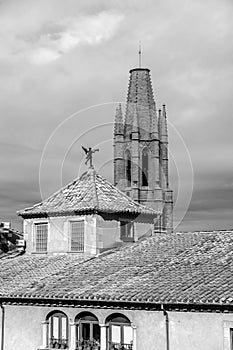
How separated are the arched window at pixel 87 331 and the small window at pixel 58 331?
77 centimetres

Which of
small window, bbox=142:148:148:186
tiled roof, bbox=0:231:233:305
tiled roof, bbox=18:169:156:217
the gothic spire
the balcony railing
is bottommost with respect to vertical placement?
the balcony railing

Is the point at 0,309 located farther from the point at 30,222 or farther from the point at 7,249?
the point at 7,249

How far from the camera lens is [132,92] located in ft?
483

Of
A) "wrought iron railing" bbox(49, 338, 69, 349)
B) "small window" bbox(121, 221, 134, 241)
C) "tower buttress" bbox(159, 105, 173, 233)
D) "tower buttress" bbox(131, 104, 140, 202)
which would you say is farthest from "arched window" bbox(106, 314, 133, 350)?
"tower buttress" bbox(131, 104, 140, 202)

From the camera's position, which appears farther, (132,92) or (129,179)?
(132,92)

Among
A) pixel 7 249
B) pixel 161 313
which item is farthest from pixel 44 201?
pixel 161 313

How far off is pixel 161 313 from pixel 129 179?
365 feet

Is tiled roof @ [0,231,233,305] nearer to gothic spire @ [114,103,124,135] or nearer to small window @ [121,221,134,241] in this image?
small window @ [121,221,134,241]

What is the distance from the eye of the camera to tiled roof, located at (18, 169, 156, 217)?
3697 centimetres

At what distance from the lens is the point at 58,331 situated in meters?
28.7

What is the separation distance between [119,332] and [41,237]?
13.2 m

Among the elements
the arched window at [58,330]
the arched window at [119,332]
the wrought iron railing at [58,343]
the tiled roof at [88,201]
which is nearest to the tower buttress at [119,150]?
the tiled roof at [88,201]

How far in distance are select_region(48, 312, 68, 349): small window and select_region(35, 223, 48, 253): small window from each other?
958 centimetres

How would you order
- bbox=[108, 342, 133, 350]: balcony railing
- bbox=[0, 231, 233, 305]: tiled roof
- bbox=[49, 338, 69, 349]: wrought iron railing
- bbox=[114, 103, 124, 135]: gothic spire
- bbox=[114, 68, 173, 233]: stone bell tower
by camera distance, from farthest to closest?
1. bbox=[114, 103, 124, 135]: gothic spire
2. bbox=[114, 68, 173, 233]: stone bell tower
3. bbox=[49, 338, 69, 349]: wrought iron railing
4. bbox=[108, 342, 133, 350]: balcony railing
5. bbox=[0, 231, 233, 305]: tiled roof
